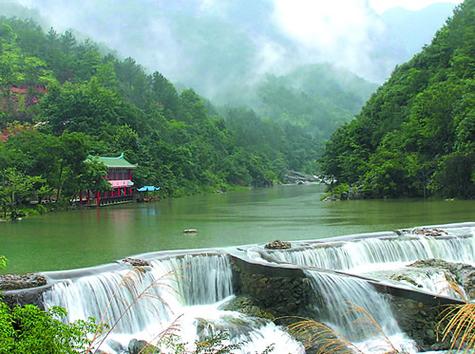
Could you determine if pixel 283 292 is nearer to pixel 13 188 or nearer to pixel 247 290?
pixel 247 290

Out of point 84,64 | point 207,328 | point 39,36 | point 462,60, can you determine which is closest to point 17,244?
point 207,328

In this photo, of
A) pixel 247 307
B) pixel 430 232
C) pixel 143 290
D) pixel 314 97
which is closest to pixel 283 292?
pixel 247 307

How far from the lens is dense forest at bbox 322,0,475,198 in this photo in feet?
119

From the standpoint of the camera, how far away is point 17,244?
746 inches

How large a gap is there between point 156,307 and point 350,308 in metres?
4.28

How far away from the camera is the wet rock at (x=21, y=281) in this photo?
10551 millimetres

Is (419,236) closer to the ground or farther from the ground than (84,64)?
closer to the ground

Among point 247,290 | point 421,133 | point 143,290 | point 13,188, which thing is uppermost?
point 421,133

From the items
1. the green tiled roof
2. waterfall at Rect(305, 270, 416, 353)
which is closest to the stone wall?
waterfall at Rect(305, 270, 416, 353)

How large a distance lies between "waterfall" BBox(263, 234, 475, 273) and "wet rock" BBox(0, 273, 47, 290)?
5.68 m

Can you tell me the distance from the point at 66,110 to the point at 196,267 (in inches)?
1464

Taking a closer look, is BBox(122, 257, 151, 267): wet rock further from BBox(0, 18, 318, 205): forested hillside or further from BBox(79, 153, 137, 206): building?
BBox(79, 153, 137, 206): building

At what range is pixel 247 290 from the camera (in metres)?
12.9

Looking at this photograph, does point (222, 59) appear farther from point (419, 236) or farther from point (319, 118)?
point (419, 236)
